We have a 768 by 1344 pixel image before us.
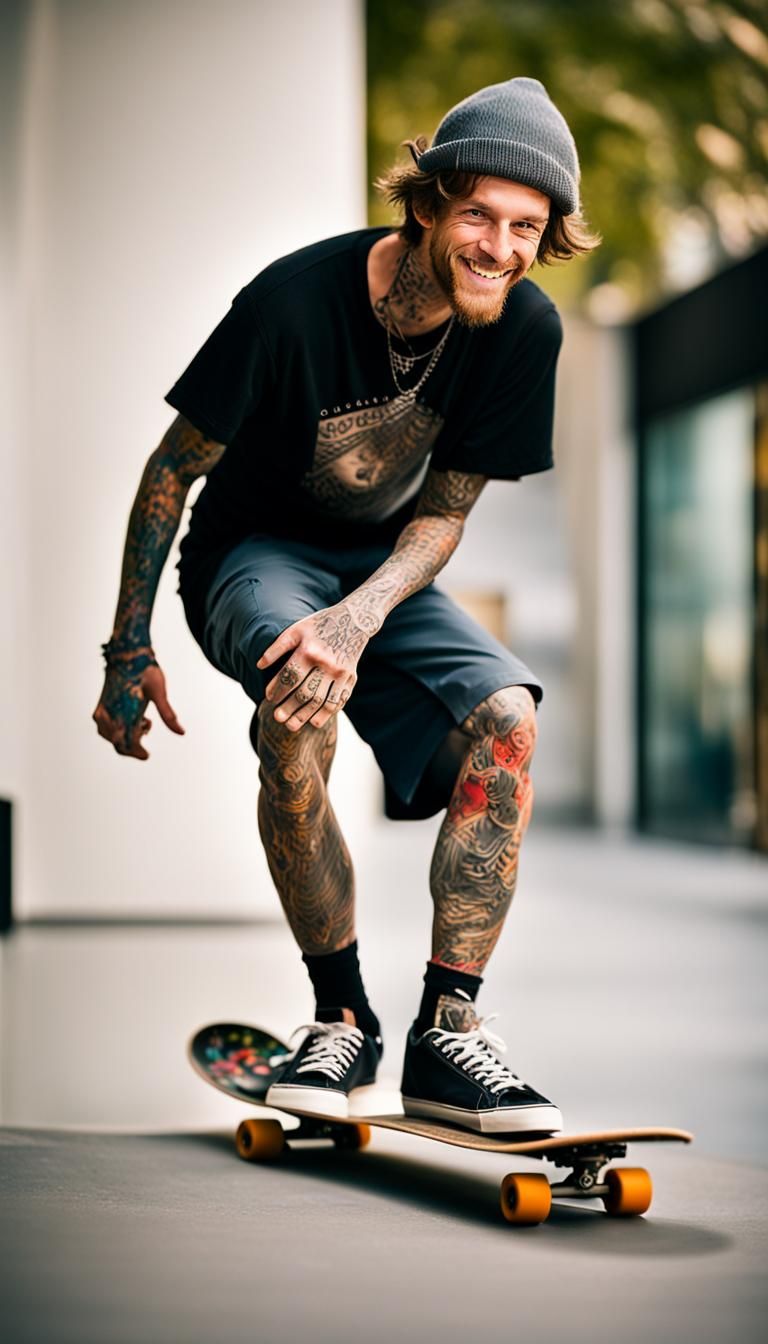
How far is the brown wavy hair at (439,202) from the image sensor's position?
2.32m

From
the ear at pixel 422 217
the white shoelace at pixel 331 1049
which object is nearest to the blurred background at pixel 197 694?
the white shoelace at pixel 331 1049

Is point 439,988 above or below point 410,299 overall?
below

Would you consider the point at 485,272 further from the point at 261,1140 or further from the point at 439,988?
the point at 261,1140

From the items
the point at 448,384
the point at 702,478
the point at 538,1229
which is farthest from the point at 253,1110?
the point at 702,478

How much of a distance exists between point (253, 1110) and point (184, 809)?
3292 mm

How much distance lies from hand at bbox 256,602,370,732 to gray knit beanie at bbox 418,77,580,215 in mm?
665

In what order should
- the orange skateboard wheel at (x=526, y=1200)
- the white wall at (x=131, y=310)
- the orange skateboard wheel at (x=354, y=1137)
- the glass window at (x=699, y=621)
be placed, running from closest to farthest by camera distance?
the orange skateboard wheel at (x=526, y=1200) < the orange skateboard wheel at (x=354, y=1137) < the white wall at (x=131, y=310) < the glass window at (x=699, y=621)

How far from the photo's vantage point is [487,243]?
2297 millimetres

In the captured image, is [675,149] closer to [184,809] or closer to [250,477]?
[184,809]

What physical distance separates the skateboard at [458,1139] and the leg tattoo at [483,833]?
0.27 m

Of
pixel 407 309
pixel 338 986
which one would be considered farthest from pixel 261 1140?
pixel 407 309

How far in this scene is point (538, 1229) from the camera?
2.07 meters

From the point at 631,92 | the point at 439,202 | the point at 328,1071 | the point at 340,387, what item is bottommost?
the point at 328,1071

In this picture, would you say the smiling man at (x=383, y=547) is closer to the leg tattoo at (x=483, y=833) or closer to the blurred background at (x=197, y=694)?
the leg tattoo at (x=483, y=833)
